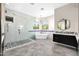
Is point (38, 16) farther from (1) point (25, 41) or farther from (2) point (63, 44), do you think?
(2) point (63, 44)

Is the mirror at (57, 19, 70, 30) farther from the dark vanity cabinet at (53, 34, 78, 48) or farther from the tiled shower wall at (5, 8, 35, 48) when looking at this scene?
the tiled shower wall at (5, 8, 35, 48)

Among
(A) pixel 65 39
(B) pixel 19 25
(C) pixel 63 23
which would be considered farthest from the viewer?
(A) pixel 65 39

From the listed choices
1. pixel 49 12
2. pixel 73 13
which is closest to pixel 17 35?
pixel 49 12

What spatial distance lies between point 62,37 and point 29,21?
1662mm

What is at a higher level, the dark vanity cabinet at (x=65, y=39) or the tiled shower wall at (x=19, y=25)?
the tiled shower wall at (x=19, y=25)

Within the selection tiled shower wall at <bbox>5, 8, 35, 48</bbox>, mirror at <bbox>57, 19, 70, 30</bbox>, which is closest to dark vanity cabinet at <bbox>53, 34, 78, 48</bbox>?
mirror at <bbox>57, 19, 70, 30</bbox>

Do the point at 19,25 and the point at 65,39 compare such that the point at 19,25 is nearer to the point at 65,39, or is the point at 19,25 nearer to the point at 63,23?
the point at 63,23

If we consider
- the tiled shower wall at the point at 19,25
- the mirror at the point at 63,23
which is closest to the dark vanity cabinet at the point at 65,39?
the mirror at the point at 63,23

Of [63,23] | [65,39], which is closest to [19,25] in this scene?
[63,23]

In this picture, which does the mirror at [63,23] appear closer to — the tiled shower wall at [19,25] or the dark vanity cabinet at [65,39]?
the dark vanity cabinet at [65,39]

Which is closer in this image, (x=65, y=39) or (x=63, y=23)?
(x=63, y=23)

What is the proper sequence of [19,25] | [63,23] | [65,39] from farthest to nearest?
1. [65,39]
2. [63,23]
3. [19,25]

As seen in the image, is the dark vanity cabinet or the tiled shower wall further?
the dark vanity cabinet

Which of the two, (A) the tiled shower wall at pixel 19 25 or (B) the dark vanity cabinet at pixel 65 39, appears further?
(B) the dark vanity cabinet at pixel 65 39
